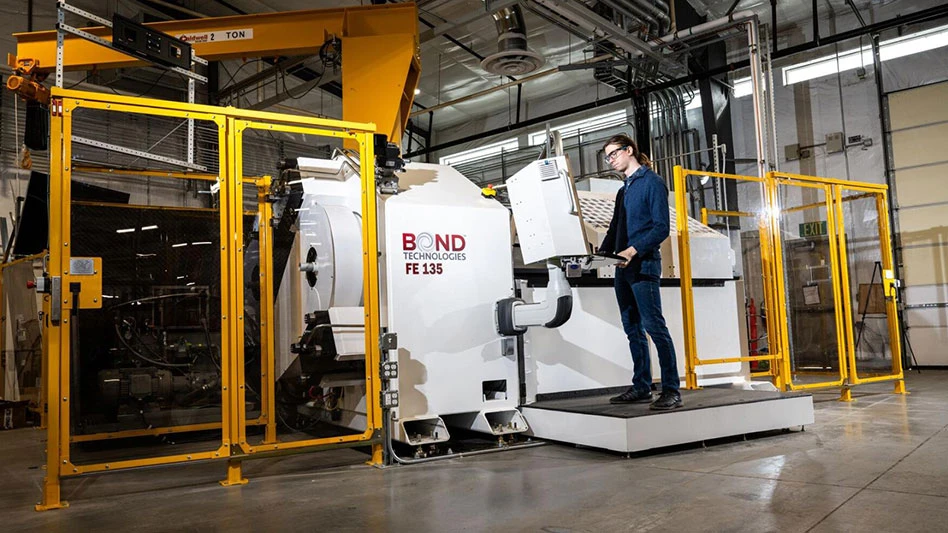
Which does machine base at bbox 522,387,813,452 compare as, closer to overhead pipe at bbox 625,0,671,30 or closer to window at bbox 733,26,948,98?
overhead pipe at bbox 625,0,671,30

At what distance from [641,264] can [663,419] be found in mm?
967

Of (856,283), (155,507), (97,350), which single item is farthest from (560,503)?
(856,283)

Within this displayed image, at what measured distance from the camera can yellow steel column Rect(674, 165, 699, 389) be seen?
554 centimetres

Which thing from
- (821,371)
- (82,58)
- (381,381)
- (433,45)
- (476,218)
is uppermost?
(433,45)

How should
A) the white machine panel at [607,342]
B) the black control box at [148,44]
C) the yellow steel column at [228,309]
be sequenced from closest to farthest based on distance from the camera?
the yellow steel column at [228,309], the black control box at [148,44], the white machine panel at [607,342]

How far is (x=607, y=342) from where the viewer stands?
527cm

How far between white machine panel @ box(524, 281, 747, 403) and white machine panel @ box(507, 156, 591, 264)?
29.6 inches

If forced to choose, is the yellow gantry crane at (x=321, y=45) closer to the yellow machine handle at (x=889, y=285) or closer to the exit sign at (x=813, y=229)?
the yellow machine handle at (x=889, y=285)

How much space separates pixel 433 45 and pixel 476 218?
7.99 metres

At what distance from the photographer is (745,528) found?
249cm

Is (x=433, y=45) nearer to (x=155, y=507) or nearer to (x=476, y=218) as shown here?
(x=476, y=218)

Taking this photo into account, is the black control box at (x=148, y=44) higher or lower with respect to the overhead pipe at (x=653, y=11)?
lower

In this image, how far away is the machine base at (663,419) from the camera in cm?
396

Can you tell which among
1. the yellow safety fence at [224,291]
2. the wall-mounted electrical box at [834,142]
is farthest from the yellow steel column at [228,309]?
the wall-mounted electrical box at [834,142]
